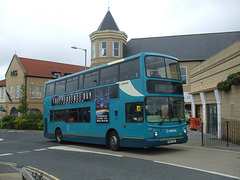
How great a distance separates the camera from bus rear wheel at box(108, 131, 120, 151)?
456 inches

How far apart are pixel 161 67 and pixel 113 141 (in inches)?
160

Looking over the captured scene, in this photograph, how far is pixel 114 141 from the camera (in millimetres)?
11742

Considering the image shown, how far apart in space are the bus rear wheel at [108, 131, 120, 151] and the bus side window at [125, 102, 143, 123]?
1196 mm

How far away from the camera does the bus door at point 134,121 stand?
10273mm

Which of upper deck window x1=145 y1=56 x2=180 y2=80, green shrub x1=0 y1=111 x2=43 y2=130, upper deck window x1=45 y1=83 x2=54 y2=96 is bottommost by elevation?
green shrub x1=0 y1=111 x2=43 y2=130

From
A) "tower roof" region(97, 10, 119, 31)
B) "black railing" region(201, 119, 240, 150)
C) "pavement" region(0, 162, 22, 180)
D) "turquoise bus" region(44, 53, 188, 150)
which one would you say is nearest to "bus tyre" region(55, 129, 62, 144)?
"turquoise bus" region(44, 53, 188, 150)

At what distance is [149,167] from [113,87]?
4865 mm

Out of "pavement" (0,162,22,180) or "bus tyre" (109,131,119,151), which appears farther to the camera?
"bus tyre" (109,131,119,151)

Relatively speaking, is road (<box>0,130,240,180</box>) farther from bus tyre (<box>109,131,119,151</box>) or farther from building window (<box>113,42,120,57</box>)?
building window (<box>113,42,120,57</box>)

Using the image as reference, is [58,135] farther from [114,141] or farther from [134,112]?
[134,112]

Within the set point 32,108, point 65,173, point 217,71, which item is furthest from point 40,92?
point 65,173

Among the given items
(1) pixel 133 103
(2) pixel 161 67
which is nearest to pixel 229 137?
(2) pixel 161 67

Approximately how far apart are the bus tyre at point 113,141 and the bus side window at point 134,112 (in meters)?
1.19

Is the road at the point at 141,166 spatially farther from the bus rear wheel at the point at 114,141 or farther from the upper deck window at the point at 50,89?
the upper deck window at the point at 50,89
